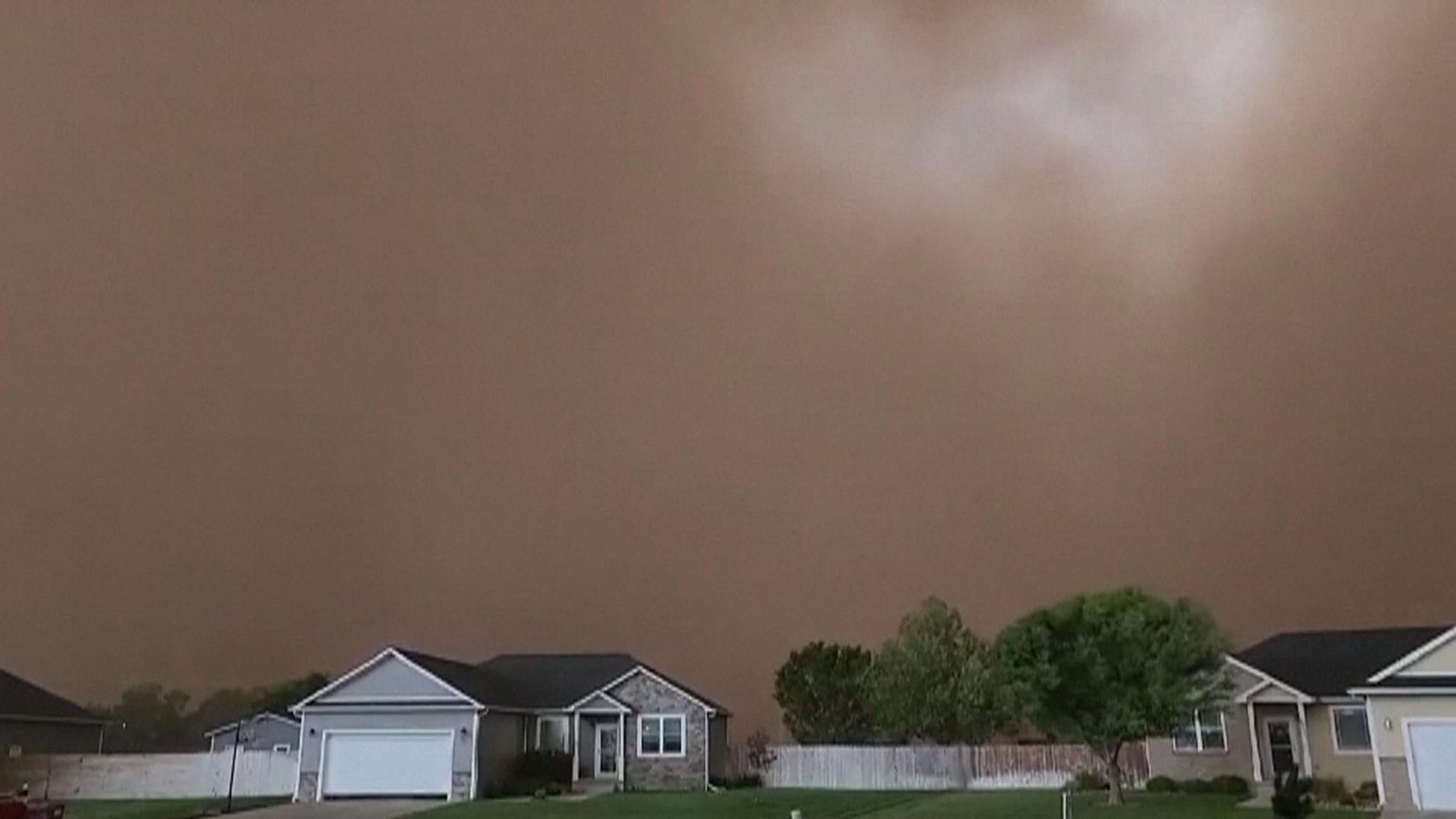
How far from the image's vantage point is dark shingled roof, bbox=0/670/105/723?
42.5 m

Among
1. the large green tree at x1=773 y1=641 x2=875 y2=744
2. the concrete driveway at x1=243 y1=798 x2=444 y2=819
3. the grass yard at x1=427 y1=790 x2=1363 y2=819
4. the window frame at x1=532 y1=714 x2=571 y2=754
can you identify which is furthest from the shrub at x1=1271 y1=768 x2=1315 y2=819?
the large green tree at x1=773 y1=641 x2=875 y2=744

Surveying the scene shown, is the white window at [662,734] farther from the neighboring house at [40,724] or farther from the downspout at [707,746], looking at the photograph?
the neighboring house at [40,724]

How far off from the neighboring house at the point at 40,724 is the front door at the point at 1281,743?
4100cm

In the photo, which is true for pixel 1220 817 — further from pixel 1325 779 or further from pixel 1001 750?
pixel 1001 750

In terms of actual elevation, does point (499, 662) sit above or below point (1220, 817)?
above

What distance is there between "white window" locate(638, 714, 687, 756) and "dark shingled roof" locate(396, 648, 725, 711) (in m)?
1.16

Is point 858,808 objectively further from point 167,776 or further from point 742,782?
point 167,776

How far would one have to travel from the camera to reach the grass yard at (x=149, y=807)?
99.3 ft

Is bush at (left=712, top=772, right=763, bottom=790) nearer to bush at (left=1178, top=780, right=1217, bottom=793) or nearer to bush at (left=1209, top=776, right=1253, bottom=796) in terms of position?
bush at (left=1178, top=780, right=1217, bottom=793)

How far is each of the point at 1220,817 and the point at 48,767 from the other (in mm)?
36656

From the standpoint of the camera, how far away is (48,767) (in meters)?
39.7

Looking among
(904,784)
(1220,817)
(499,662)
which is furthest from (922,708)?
(1220,817)

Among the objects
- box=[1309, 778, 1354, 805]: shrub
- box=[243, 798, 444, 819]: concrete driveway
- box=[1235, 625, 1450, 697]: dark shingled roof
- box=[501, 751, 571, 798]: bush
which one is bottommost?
box=[243, 798, 444, 819]: concrete driveway

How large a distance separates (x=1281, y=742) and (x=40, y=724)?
141 feet
